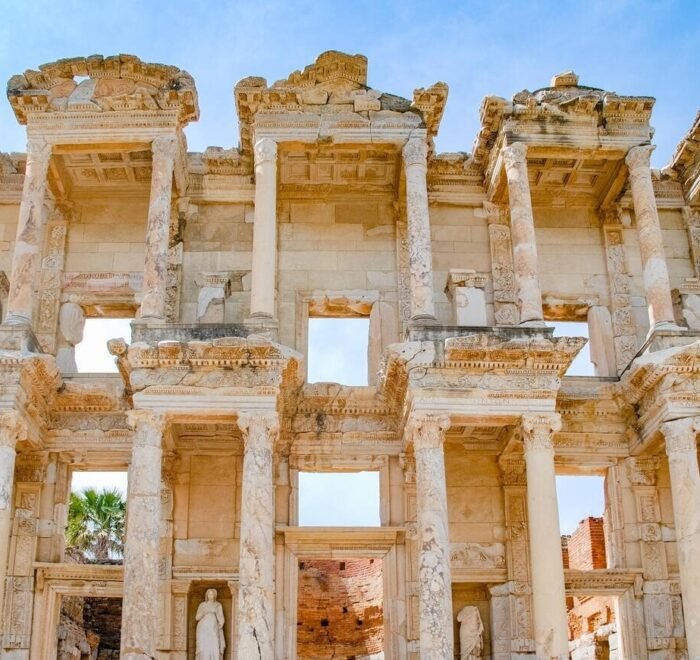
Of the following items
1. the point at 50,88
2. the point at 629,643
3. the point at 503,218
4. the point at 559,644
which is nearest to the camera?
the point at 559,644

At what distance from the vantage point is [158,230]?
15.7 metres

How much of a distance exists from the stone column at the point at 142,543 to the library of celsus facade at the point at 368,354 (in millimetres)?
31

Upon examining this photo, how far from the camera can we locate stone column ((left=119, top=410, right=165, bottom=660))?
13.2 metres

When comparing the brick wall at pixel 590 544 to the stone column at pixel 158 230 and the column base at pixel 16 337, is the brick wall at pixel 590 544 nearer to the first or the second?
the stone column at pixel 158 230

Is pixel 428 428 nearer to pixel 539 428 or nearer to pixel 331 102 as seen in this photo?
pixel 539 428

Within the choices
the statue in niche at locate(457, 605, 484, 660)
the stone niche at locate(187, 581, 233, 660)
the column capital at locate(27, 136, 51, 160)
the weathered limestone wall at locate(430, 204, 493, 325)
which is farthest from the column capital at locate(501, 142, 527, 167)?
the stone niche at locate(187, 581, 233, 660)

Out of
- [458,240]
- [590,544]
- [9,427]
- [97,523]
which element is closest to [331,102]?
[458,240]

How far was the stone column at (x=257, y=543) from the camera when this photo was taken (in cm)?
1318

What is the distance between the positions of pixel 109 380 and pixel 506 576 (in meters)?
7.10

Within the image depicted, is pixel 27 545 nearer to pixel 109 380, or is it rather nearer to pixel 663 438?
pixel 109 380

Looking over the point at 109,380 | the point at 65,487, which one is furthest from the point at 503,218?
the point at 65,487

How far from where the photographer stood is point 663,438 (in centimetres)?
1539

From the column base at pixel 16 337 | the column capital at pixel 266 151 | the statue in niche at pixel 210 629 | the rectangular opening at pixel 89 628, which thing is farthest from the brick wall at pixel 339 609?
the column base at pixel 16 337

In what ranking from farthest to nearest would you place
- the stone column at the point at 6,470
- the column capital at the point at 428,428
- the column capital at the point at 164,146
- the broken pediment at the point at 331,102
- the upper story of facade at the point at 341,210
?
the broken pediment at the point at 331,102, the column capital at the point at 164,146, the upper story of facade at the point at 341,210, the column capital at the point at 428,428, the stone column at the point at 6,470
